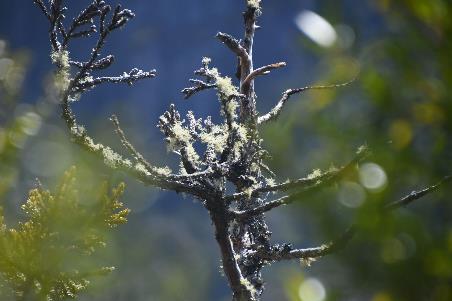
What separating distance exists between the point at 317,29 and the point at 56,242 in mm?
3020

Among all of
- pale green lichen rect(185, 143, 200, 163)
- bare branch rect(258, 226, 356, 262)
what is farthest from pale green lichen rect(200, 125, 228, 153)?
bare branch rect(258, 226, 356, 262)

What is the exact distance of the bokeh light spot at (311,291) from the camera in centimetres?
134

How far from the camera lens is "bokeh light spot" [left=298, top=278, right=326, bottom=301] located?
134 centimetres

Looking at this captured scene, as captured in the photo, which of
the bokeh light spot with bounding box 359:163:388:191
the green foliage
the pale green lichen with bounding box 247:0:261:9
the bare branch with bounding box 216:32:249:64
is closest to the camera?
the bokeh light spot with bounding box 359:163:388:191

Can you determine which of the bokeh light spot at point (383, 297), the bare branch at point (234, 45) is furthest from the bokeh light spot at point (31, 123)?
the bare branch at point (234, 45)

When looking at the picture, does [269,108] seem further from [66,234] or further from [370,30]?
[370,30]

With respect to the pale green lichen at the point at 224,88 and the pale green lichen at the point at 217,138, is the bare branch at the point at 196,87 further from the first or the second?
the pale green lichen at the point at 224,88

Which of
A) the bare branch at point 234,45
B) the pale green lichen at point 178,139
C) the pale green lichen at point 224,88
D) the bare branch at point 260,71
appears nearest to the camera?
the pale green lichen at point 224,88

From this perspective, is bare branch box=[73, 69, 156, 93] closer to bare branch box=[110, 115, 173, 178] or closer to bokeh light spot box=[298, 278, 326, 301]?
bare branch box=[110, 115, 173, 178]

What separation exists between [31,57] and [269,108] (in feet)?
13.5

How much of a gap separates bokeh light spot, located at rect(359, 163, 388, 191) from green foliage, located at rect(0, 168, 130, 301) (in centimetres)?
277

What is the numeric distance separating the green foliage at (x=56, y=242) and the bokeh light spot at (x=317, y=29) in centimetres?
274

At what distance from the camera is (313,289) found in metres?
1.35

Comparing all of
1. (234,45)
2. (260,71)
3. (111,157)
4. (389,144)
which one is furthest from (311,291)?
(234,45)
